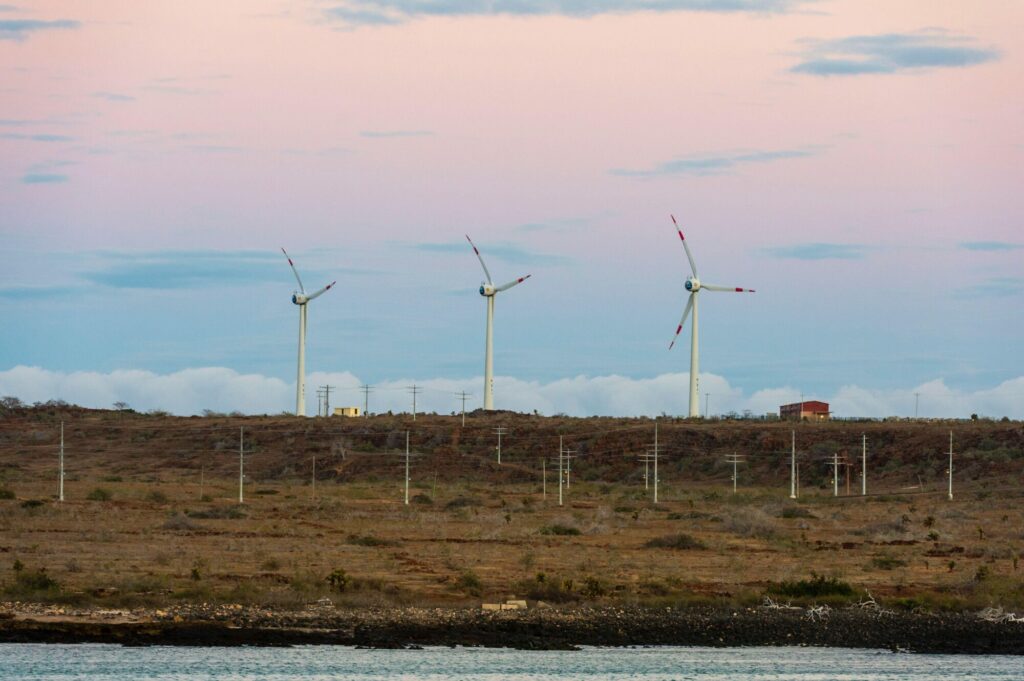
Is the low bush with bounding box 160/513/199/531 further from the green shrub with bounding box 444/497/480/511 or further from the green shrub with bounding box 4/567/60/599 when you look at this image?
the green shrub with bounding box 4/567/60/599

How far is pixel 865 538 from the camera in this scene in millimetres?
71812

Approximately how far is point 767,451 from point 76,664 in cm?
11052

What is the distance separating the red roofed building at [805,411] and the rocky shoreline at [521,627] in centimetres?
12967

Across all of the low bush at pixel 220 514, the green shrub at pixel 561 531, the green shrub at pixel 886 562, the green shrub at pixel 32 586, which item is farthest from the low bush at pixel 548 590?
the low bush at pixel 220 514

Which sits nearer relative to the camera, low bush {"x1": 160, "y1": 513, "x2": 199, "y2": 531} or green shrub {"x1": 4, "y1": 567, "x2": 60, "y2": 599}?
green shrub {"x1": 4, "y1": 567, "x2": 60, "y2": 599}

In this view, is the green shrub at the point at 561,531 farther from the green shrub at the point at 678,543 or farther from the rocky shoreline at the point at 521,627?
the rocky shoreline at the point at 521,627

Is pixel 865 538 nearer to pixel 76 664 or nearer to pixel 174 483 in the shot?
pixel 76 664

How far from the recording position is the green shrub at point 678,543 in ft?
213

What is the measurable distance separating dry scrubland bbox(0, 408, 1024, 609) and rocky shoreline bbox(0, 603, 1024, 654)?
1488mm

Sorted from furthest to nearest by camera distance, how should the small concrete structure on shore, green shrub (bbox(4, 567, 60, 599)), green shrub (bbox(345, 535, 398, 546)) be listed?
1. green shrub (bbox(345, 535, 398, 546))
2. the small concrete structure on shore
3. green shrub (bbox(4, 567, 60, 599))

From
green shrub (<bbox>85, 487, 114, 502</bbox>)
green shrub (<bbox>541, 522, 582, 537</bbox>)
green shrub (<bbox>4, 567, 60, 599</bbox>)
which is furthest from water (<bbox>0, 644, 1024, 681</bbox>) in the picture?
green shrub (<bbox>85, 487, 114, 502</bbox>)

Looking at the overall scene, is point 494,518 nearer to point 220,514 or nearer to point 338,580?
point 220,514

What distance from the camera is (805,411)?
594ft

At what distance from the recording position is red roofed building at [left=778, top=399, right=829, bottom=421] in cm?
17762
